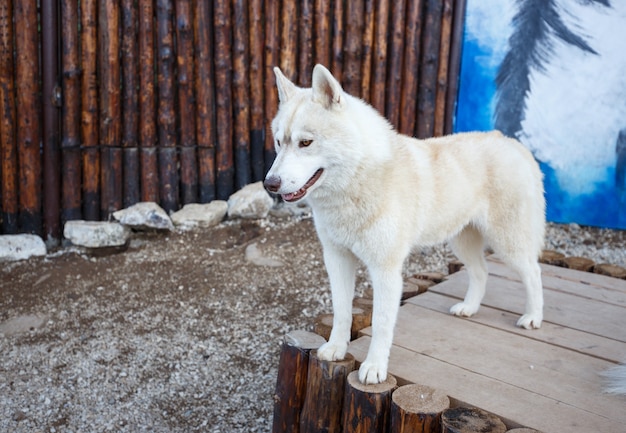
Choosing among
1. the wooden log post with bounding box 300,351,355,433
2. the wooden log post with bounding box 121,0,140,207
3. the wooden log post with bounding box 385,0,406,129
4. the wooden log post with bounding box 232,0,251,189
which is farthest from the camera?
the wooden log post with bounding box 385,0,406,129

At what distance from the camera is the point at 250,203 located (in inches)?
245

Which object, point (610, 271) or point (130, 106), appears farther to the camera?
point (130, 106)

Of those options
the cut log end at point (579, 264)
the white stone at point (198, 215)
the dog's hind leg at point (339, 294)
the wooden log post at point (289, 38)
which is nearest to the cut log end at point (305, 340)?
the dog's hind leg at point (339, 294)

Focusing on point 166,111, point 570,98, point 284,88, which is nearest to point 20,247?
point 166,111

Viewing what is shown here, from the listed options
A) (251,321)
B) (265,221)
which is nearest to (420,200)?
(251,321)

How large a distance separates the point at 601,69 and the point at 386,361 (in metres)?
5.27

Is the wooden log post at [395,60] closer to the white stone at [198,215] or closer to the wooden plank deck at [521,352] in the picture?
the white stone at [198,215]

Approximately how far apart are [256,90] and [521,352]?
428 cm

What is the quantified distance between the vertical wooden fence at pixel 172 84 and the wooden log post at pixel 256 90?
0.5 inches

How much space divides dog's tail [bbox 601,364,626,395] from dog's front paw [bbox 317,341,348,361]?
48.6 inches

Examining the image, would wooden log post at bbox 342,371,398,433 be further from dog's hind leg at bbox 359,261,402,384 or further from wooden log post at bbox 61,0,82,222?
wooden log post at bbox 61,0,82,222

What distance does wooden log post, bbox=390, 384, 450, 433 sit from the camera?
96.1 inches

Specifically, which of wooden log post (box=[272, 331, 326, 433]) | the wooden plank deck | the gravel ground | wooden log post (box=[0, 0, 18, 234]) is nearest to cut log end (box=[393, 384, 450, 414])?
the wooden plank deck

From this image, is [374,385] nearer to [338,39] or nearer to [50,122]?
[50,122]
